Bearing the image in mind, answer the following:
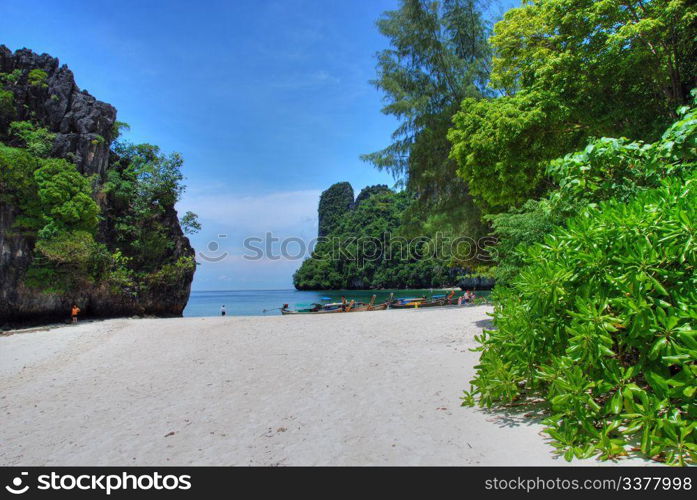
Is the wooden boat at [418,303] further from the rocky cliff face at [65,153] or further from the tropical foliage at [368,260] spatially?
the tropical foliage at [368,260]

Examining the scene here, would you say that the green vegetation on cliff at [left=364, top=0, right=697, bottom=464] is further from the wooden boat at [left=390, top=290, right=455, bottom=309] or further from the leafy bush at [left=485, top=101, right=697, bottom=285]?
the wooden boat at [left=390, top=290, right=455, bottom=309]

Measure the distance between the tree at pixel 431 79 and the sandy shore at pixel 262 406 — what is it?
8.95 metres

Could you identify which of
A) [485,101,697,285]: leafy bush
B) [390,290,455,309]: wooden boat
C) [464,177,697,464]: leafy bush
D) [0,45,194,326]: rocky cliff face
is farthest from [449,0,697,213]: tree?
[0,45,194,326]: rocky cliff face

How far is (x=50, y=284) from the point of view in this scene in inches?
754

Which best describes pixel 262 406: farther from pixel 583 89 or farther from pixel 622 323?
pixel 583 89

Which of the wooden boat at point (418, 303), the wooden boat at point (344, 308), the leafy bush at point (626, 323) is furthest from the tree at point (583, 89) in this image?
the wooden boat at point (418, 303)

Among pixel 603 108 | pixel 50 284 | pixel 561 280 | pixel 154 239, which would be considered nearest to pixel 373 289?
pixel 154 239

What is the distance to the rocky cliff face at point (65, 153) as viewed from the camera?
61.8 feet

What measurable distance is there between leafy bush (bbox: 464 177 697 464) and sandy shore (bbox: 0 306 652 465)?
512 mm

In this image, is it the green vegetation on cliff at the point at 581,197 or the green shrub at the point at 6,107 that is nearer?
the green vegetation on cliff at the point at 581,197

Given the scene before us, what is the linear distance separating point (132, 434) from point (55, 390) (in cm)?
378

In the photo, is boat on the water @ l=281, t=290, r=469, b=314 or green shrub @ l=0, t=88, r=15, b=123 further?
boat on the water @ l=281, t=290, r=469, b=314

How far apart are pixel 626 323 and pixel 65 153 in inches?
1094

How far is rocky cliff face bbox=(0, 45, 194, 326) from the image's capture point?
1884 centimetres
